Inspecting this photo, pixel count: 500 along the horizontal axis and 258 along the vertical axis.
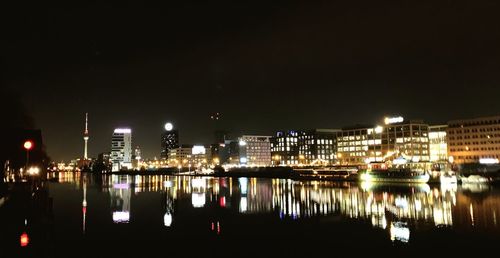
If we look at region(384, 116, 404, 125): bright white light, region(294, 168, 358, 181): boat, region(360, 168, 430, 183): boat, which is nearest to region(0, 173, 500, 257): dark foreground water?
region(360, 168, 430, 183): boat

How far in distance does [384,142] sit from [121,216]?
14521cm

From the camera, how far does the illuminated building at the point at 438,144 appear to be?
509 ft

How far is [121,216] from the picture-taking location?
33.1 meters

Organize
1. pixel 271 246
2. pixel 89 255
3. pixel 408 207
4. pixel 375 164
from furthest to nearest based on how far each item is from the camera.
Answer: pixel 375 164 < pixel 408 207 < pixel 271 246 < pixel 89 255

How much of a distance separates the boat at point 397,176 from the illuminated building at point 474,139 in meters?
56.6

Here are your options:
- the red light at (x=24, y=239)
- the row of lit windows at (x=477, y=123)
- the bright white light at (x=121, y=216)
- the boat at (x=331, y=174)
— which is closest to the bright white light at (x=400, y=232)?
the bright white light at (x=121, y=216)

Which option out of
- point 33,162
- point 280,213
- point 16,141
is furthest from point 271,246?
point 33,162

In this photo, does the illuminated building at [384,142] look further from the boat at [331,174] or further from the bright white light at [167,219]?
the bright white light at [167,219]

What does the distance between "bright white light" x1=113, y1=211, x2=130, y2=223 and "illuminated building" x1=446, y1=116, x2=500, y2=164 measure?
12104cm

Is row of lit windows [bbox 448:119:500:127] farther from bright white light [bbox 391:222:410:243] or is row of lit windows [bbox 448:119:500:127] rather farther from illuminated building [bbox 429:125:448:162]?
bright white light [bbox 391:222:410:243]

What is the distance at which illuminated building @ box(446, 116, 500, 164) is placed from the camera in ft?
452

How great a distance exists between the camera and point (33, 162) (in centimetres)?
6431

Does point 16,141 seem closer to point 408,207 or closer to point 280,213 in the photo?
point 280,213

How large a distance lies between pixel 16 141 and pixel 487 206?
50.3m
